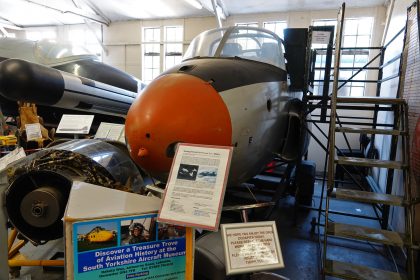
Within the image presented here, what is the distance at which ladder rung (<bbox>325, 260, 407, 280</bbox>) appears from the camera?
85.2 inches

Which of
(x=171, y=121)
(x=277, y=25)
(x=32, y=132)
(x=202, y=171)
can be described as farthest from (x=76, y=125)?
(x=277, y=25)

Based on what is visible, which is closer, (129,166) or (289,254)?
(129,166)

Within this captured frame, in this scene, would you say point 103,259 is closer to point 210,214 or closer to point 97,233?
point 97,233

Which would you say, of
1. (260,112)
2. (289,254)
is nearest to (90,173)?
(260,112)

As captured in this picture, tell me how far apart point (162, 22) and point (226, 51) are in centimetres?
753

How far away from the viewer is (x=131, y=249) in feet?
A: 4.50

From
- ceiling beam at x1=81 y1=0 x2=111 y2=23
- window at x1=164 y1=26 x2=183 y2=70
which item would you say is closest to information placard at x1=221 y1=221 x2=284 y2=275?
window at x1=164 y1=26 x2=183 y2=70

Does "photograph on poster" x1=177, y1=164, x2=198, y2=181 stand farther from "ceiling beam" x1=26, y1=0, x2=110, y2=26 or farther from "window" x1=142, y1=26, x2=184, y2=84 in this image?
"ceiling beam" x1=26, y1=0, x2=110, y2=26

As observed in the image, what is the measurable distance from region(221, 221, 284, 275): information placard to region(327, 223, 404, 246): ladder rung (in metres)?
1.14

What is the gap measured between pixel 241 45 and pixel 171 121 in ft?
5.12

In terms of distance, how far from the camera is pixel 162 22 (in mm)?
9477

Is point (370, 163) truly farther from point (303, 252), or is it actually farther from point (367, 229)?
point (303, 252)

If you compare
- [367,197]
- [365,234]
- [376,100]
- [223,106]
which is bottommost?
[365,234]

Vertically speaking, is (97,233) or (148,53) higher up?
(148,53)
